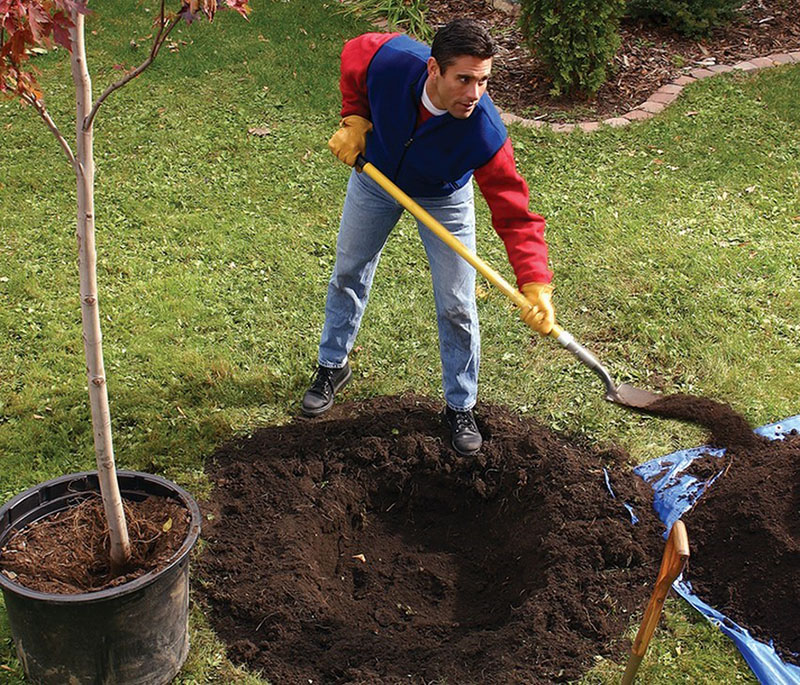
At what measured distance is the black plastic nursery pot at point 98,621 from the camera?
296 cm

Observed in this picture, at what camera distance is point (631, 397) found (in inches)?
167

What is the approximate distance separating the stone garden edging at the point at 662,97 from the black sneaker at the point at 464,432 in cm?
387

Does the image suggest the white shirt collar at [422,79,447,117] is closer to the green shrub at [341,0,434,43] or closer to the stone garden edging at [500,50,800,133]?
the stone garden edging at [500,50,800,133]

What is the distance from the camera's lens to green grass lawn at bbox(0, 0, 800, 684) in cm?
461

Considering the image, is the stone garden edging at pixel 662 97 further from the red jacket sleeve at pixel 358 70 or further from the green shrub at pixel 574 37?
the red jacket sleeve at pixel 358 70

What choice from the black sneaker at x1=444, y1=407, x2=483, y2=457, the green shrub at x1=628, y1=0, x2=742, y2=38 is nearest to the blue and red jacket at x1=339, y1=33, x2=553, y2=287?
the black sneaker at x1=444, y1=407, x2=483, y2=457

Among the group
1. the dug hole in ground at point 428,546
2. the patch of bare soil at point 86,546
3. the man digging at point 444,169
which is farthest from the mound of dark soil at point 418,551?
the patch of bare soil at point 86,546

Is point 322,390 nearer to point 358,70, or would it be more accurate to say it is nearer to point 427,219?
point 427,219

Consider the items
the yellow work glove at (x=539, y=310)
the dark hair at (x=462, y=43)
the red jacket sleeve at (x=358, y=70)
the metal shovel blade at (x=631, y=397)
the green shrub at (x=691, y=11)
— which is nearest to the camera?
the dark hair at (x=462, y=43)

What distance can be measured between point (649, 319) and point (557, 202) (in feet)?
5.01

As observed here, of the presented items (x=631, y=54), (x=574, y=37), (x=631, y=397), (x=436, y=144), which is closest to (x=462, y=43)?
(x=436, y=144)

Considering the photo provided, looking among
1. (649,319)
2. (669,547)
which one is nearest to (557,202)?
(649,319)

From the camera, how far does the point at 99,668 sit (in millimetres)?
3117

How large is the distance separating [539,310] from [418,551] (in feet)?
4.05
